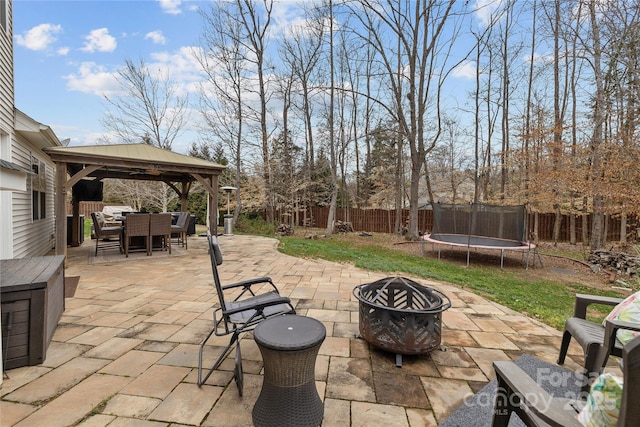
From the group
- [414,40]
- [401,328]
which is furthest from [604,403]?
[414,40]

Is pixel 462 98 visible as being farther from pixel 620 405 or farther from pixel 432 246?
pixel 620 405

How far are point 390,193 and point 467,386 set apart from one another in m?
15.7

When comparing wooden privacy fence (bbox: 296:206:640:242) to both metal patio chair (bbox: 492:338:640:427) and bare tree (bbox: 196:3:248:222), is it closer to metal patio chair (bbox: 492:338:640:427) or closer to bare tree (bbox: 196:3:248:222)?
bare tree (bbox: 196:3:248:222)

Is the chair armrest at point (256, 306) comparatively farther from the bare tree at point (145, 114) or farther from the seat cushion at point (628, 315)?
the bare tree at point (145, 114)

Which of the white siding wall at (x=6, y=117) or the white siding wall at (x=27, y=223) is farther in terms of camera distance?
the white siding wall at (x=27, y=223)

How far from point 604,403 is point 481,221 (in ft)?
28.9

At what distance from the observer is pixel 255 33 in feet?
42.7

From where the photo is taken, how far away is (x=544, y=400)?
101 cm

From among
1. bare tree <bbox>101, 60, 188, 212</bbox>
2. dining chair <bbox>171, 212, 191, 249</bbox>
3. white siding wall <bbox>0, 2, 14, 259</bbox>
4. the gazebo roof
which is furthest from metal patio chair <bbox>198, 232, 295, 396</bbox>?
bare tree <bbox>101, 60, 188, 212</bbox>

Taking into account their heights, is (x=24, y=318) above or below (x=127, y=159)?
below

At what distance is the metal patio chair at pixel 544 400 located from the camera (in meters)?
0.82

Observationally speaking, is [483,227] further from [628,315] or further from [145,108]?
[145,108]

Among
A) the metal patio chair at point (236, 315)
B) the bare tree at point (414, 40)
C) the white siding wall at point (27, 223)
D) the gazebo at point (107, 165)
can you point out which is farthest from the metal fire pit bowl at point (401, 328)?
the bare tree at point (414, 40)

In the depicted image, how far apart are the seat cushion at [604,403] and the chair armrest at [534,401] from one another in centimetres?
4
